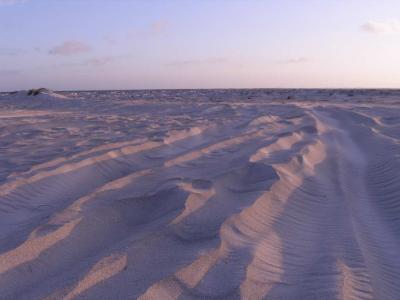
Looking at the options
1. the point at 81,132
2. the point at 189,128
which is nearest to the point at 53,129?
the point at 81,132

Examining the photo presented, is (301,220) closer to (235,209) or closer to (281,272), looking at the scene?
(235,209)

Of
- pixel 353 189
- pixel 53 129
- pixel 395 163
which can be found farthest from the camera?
pixel 53 129

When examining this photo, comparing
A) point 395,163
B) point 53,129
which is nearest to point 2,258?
point 395,163

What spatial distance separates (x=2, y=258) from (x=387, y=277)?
1.99 meters

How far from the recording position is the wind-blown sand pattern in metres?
2.08

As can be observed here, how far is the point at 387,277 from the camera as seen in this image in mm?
2230

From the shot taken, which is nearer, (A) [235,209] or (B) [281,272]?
(B) [281,272]

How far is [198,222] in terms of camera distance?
2.82 m

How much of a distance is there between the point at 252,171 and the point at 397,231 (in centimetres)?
151

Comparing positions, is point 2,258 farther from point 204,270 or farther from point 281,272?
point 281,272

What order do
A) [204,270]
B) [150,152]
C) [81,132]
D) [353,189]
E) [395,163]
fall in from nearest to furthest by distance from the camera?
[204,270] → [353,189] → [395,163] → [150,152] → [81,132]

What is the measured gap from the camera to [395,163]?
4617mm

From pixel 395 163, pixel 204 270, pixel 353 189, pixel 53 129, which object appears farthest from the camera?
pixel 53 129

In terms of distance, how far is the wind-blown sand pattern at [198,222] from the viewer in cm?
208
